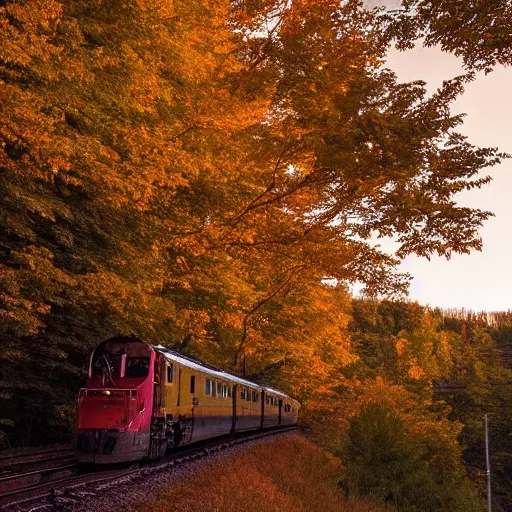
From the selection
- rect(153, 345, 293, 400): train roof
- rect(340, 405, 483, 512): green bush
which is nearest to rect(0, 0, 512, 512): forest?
rect(153, 345, 293, 400): train roof

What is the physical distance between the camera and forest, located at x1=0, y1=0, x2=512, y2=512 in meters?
10.2

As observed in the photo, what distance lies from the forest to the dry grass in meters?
3.34

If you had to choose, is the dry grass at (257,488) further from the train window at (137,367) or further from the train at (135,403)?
the train window at (137,367)

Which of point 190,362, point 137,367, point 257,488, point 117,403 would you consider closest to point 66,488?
point 117,403

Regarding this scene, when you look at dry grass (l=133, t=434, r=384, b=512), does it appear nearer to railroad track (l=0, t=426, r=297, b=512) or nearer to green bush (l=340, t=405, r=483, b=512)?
railroad track (l=0, t=426, r=297, b=512)

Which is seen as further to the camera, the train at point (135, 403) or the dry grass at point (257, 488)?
the train at point (135, 403)

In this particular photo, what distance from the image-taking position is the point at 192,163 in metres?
13.4

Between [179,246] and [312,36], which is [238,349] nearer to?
[179,246]

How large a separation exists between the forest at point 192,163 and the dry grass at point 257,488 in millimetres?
3342

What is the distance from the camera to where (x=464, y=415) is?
84500mm

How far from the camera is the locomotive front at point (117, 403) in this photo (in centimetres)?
1132

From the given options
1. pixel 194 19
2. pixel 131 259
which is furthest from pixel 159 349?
pixel 194 19

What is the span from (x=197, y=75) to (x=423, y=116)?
7.39 meters

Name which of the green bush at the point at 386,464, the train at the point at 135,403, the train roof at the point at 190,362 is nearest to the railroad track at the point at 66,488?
the train at the point at 135,403
